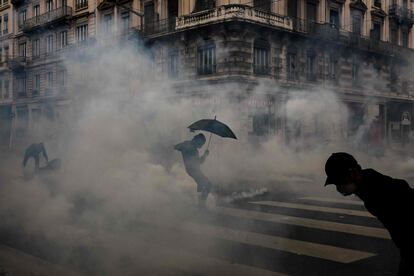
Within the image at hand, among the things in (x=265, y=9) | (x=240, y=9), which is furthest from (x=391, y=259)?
(x=265, y=9)

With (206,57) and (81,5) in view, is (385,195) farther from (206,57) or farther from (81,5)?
(81,5)

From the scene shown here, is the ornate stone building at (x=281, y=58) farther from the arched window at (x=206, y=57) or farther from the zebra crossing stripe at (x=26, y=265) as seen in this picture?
the zebra crossing stripe at (x=26, y=265)

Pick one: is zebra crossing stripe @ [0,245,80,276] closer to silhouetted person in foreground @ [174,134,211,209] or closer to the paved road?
the paved road

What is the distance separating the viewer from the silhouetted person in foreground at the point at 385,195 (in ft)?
7.93

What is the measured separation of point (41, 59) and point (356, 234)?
1543 centimetres

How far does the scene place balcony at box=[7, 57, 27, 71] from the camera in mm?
18009

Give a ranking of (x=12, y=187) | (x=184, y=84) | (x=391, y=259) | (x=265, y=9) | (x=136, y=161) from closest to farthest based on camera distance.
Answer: (x=391, y=259) → (x=12, y=187) → (x=136, y=161) → (x=184, y=84) → (x=265, y=9)

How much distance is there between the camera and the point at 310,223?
693 centimetres

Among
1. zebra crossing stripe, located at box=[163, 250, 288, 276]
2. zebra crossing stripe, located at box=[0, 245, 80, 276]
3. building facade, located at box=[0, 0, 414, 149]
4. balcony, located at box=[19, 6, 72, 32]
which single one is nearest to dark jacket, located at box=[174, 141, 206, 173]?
zebra crossing stripe, located at box=[163, 250, 288, 276]

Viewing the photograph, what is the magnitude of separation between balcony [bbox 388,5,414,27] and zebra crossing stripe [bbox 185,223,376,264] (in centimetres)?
2285

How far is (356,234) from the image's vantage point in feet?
20.4

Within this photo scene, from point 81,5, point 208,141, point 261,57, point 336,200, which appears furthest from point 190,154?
point 81,5

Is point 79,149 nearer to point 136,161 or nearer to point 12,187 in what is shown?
point 136,161

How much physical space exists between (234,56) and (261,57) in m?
1.18
